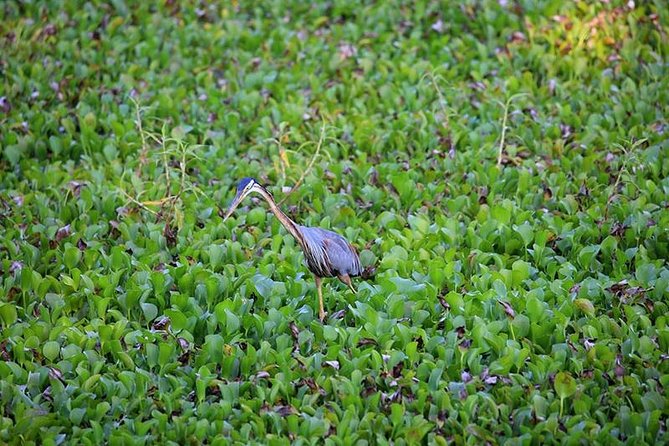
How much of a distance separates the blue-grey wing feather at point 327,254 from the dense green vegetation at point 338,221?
7.0 inches

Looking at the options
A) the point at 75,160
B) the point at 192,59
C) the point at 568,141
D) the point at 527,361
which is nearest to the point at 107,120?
the point at 75,160

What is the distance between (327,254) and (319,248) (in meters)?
0.04

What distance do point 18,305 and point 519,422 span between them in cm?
243

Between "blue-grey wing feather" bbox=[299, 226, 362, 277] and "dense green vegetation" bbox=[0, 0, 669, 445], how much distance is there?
18 centimetres

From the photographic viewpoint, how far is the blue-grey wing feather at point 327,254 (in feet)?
14.7

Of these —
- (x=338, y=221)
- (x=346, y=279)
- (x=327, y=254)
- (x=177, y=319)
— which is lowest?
(x=338, y=221)

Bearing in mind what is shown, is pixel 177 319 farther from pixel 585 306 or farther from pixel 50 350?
pixel 585 306

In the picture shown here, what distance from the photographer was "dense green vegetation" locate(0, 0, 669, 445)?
4.06 meters

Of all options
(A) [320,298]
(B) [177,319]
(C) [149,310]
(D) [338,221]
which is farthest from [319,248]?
(D) [338,221]

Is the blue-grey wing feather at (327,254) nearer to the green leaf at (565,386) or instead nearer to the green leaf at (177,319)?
the green leaf at (177,319)

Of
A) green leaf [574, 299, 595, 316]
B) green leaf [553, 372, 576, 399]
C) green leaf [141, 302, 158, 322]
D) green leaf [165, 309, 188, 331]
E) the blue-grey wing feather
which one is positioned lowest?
green leaf [141, 302, 158, 322]

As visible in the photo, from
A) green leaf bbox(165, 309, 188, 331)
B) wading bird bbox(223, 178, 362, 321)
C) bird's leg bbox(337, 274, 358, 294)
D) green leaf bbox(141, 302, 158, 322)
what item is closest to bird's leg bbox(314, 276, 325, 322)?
wading bird bbox(223, 178, 362, 321)

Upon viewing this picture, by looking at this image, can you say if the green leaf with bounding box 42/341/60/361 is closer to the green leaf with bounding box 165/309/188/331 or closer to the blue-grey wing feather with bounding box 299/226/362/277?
the green leaf with bounding box 165/309/188/331

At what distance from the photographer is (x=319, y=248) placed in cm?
→ 448
